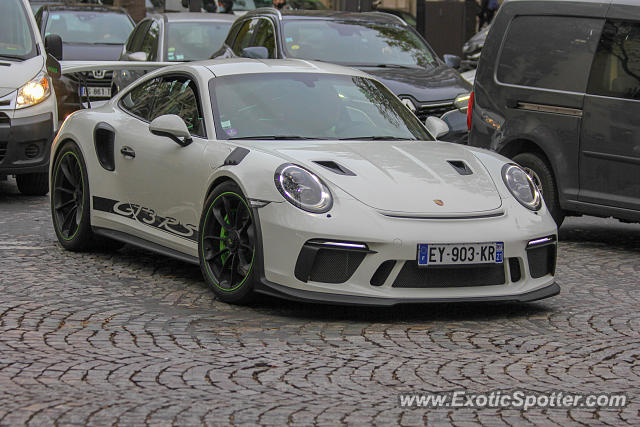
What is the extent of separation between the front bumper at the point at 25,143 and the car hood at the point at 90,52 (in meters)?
7.49

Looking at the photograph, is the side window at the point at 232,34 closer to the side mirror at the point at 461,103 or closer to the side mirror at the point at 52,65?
the side mirror at the point at 52,65

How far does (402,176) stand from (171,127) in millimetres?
1456

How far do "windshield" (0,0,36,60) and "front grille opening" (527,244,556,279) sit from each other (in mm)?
6790

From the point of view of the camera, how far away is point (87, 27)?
67.1 feet

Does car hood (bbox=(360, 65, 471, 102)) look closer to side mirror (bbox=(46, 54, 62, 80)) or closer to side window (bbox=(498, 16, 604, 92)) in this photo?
side window (bbox=(498, 16, 604, 92))

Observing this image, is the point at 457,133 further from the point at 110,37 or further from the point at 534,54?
the point at 110,37

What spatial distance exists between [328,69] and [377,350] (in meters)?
2.88

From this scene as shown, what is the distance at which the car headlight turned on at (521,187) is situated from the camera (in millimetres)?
7059

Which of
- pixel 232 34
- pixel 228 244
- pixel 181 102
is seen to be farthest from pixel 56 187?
pixel 232 34

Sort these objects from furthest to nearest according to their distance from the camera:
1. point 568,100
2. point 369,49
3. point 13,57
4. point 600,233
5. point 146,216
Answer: point 369,49 → point 13,57 → point 600,233 → point 568,100 → point 146,216

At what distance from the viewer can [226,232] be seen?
6.96 metres

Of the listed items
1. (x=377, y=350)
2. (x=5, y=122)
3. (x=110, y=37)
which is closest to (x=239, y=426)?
(x=377, y=350)

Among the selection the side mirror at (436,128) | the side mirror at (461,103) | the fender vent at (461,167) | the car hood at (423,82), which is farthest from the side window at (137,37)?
the fender vent at (461,167)

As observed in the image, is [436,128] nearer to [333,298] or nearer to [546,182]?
[546,182]
